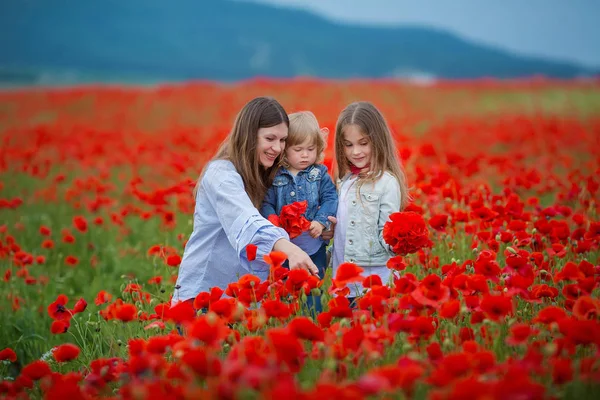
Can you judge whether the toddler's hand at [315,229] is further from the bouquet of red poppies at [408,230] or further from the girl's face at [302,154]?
the bouquet of red poppies at [408,230]

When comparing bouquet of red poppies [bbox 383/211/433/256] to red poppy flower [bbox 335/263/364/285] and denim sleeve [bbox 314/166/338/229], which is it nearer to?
red poppy flower [bbox 335/263/364/285]

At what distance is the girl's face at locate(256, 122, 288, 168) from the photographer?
3.32 metres

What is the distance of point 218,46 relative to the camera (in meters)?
77.4

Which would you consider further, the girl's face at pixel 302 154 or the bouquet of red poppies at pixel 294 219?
the girl's face at pixel 302 154

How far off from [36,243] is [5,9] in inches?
3266

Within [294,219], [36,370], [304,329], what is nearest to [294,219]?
[294,219]

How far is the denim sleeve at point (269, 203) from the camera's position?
11.2 feet

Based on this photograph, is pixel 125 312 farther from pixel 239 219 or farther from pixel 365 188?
pixel 365 188

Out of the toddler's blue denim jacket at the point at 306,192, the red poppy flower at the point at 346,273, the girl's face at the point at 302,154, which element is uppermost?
the girl's face at the point at 302,154

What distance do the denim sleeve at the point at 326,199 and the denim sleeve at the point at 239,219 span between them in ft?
1.17

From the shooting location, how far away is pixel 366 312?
8.13 feet

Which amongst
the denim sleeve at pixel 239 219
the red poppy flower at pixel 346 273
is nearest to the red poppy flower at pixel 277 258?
the red poppy flower at pixel 346 273

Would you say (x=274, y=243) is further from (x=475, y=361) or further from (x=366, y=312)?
(x=475, y=361)

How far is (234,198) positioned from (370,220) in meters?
0.66
